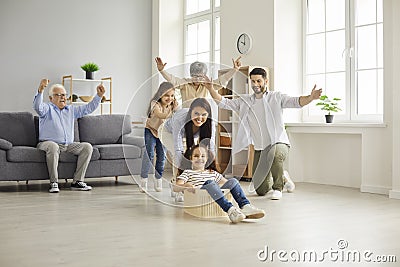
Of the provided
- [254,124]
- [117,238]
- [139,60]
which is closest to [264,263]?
[117,238]

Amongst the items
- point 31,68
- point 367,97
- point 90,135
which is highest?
point 31,68

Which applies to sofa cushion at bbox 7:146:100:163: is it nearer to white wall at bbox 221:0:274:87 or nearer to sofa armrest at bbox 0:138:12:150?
sofa armrest at bbox 0:138:12:150

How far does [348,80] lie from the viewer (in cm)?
581

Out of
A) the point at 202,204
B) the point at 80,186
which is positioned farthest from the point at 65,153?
the point at 202,204

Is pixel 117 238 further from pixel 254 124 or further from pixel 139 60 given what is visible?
pixel 139 60

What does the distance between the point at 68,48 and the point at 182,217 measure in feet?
15.0

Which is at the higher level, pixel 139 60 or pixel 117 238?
pixel 139 60

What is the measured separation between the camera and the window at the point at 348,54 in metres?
5.56

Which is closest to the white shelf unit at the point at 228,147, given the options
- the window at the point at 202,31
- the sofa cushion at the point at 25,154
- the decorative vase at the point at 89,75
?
the sofa cushion at the point at 25,154

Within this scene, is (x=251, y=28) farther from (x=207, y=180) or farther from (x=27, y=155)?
(x=207, y=180)

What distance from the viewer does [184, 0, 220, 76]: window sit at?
25.4ft

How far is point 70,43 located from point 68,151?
106 inches

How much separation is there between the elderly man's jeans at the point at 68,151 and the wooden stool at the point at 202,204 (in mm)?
1899

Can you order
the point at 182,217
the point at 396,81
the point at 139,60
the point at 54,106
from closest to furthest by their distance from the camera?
the point at 182,217, the point at 396,81, the point at 54,106, the point at 139,60
